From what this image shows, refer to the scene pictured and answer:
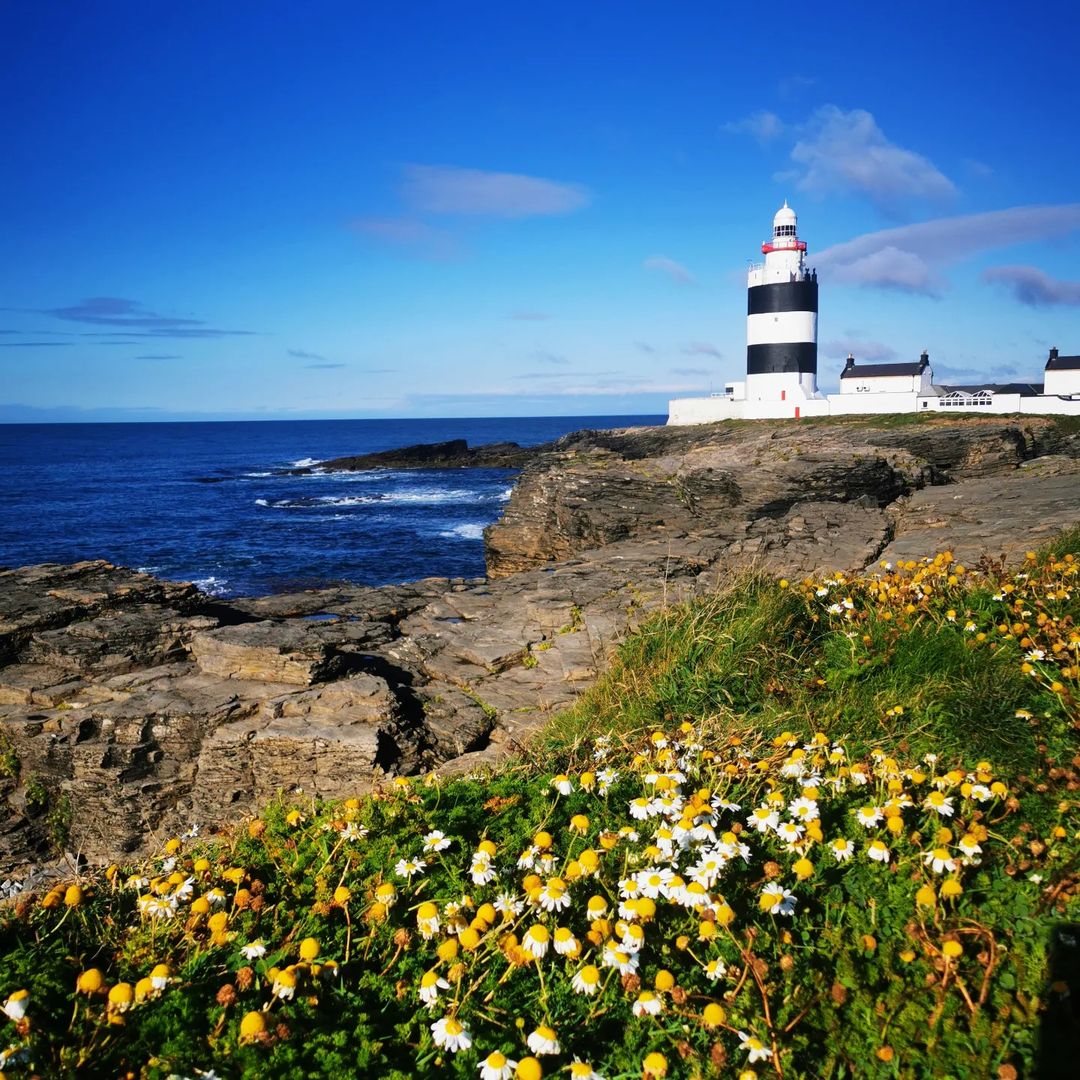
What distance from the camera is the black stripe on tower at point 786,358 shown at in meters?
55.2

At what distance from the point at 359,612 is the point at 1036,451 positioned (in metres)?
36.4

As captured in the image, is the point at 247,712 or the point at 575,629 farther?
the point at 575,629

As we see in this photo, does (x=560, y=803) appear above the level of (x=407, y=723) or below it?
above

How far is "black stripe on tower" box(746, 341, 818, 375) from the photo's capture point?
5519 cm

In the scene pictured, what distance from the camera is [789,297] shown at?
54500mm

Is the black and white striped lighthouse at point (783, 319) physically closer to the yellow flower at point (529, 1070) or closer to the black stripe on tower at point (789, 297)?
the black stripe on tower at point (789, 297)

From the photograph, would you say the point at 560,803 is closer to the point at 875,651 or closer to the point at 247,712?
the point at 875,651

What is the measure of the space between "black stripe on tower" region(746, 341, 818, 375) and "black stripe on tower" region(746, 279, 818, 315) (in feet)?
7.67

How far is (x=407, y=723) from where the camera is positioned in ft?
25.5

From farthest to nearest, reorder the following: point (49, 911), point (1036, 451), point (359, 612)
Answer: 1. point (1036, 451)
2. point (359, 612)
3. point (49, 911)

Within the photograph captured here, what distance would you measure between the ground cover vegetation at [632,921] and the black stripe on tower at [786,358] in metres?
53.6

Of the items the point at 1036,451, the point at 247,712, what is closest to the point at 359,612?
the point at 247,712

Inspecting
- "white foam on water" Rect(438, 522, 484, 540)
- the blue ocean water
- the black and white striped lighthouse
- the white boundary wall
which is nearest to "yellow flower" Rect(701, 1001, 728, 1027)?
the blue ocean water

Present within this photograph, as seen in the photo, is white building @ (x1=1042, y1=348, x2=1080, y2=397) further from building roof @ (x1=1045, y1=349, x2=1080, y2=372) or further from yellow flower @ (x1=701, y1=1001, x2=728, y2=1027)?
yellow flower @ (x1=701, y1=1001, x2=728, y2=1027)
